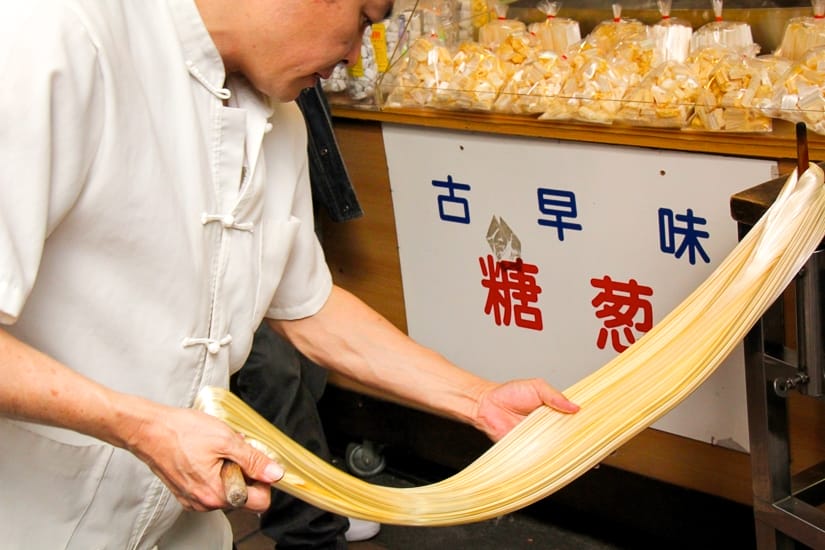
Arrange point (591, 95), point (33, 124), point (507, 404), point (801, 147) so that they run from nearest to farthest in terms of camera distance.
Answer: point (33, 124) → point (801, 147) → point (507, 404) → point (591, 95)

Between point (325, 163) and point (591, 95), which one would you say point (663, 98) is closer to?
point (591, 95)

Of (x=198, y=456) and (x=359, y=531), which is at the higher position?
(x=198, y=456)

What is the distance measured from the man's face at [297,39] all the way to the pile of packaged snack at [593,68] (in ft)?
3.28

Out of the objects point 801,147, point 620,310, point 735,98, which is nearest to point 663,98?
point 735,98

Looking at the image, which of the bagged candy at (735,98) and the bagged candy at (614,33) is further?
the bagged candy at (614,33)

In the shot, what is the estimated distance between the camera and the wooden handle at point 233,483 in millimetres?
1021

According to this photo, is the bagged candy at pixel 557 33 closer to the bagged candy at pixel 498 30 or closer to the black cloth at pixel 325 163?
the bagged candy at pixel 498 30

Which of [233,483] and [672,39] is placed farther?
[672,39]

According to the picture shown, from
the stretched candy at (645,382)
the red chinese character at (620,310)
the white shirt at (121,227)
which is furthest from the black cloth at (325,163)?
the stretched candy at (645,382)

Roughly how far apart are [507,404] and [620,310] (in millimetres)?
866

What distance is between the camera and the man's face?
1182mm

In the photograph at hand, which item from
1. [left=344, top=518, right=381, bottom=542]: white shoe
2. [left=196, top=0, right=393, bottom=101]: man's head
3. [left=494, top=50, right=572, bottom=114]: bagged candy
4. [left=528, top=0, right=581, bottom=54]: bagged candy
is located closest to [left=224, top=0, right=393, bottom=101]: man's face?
[left=196, top=0, right=393, bottom=101]: man's head

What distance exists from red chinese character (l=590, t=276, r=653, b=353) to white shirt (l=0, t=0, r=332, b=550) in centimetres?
106

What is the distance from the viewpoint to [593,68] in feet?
7.49
